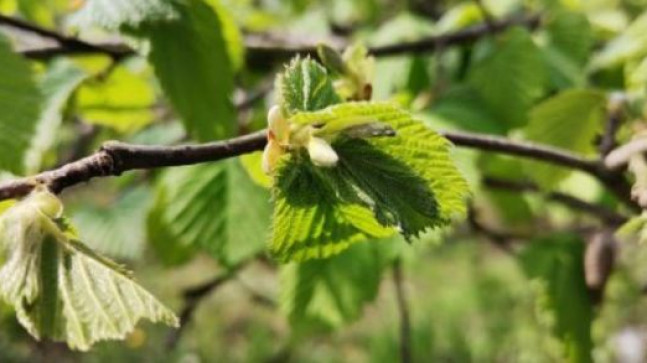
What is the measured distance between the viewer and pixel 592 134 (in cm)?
86

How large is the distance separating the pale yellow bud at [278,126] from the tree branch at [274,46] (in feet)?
1.22

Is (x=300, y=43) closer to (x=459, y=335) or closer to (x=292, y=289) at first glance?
(x=292, y=289)

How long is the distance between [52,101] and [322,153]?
0.51 m

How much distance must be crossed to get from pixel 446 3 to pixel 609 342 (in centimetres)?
143

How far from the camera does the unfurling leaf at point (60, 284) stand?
16.0 inches

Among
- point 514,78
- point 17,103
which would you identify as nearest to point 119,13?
point 17,103

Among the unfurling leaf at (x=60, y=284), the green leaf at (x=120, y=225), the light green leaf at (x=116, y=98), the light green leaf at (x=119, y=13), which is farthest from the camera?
the green leaf at (x=120, y=225)

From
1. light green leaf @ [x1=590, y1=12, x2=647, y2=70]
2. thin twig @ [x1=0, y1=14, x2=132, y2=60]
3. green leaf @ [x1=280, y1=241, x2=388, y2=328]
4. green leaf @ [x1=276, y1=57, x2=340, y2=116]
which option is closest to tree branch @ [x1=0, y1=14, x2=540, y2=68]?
thin twig @ [x1=0, y1=14, x2=132, y2=60]

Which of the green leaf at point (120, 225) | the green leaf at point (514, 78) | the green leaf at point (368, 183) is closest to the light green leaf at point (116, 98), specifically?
the green leaf at point (120, 225)

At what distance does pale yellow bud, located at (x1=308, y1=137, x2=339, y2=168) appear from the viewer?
0.44 m

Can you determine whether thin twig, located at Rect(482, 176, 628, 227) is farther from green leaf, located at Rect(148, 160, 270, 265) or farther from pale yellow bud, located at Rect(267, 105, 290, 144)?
pale yellow bud, located at Rect(267, 105, 290, 144)

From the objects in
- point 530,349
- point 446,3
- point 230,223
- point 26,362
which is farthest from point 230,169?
point 530,349

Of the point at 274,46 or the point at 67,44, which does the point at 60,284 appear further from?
the point at 274,46

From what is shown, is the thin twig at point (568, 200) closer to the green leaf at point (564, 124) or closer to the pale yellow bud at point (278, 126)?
the green leaf at point (564, 124)
